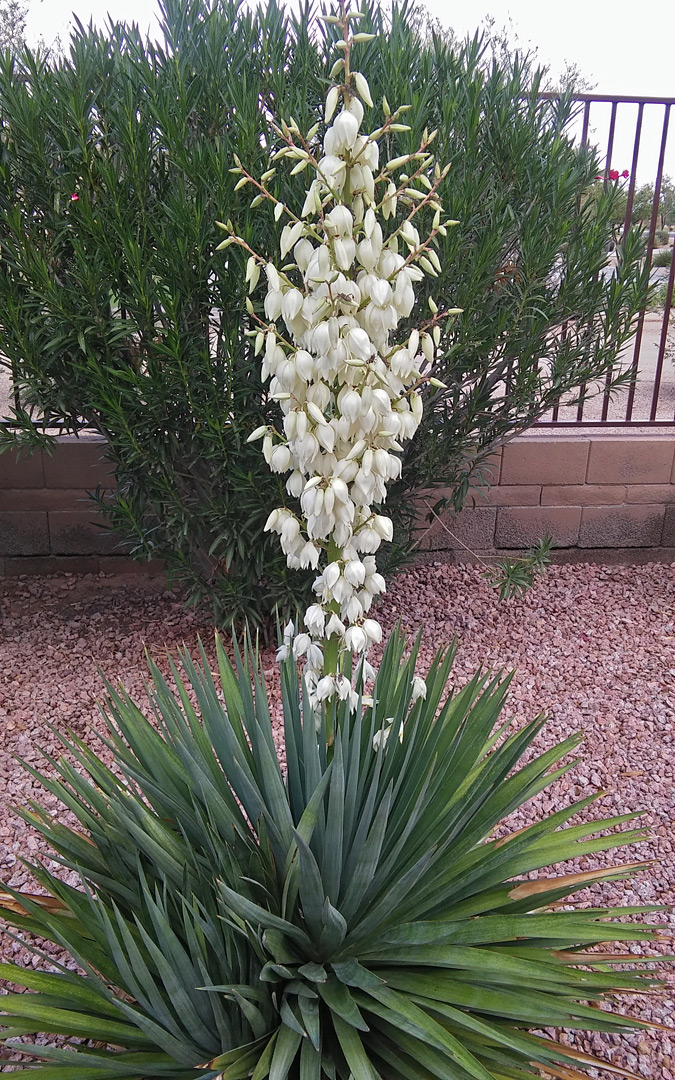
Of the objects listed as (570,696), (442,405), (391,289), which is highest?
(391,289)

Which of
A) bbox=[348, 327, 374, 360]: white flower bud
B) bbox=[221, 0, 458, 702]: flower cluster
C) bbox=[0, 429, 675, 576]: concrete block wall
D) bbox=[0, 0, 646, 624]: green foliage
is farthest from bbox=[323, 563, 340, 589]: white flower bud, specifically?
bbox=[0, 429, 675, 576]: concrete block wall

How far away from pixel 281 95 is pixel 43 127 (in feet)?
2.67

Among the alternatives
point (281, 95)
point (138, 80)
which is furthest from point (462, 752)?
point (138, 80)

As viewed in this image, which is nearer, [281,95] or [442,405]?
[281,95]

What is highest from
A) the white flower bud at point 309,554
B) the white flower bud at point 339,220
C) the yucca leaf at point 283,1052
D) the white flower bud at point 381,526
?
the white flower bud at point 339,220

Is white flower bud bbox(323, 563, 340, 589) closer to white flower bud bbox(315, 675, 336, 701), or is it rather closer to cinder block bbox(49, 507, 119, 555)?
white flower bud bbox(315, 675, 336, 701)

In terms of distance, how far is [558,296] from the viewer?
11.0 feet

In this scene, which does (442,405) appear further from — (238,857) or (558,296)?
(238,857)

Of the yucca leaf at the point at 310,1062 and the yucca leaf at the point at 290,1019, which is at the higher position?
the yucca leaf at the point at 290,1019

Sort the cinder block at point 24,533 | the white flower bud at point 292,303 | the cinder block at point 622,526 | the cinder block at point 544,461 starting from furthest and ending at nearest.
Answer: the cinder block at point 622,526, the cinder block at point 544,461, the cinder block at point 24,533, the white flower bud at point 292,303

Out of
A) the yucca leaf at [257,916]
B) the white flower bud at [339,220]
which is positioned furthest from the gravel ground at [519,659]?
the white flower bud at [339,220]

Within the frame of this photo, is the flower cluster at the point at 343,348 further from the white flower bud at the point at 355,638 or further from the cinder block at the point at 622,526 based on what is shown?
the cinder block at the point at 622,526

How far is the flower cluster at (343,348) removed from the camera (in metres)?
1.55

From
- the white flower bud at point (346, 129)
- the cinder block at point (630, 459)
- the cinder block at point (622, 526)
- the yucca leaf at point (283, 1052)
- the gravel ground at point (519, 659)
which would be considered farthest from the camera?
the cinder block at point (622, 526)
